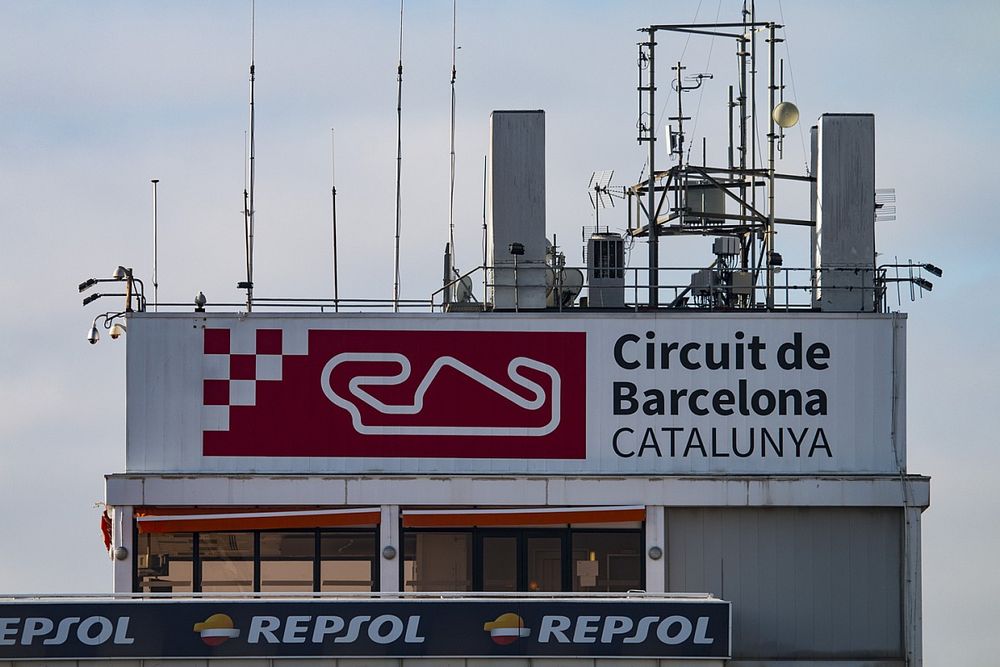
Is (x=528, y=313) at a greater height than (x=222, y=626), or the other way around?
(x=528, y=313)

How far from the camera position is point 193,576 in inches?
1671

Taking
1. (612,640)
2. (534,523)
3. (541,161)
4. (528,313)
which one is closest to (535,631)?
(612,640)

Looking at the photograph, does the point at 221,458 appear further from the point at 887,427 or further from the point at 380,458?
the point at 887,427

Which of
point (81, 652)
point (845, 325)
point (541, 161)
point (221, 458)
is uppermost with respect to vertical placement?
point (541, 161)

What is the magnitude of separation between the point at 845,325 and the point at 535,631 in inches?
371

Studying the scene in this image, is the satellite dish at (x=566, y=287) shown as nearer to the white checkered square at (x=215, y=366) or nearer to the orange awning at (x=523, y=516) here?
the orange awning at (x=523, y=516)

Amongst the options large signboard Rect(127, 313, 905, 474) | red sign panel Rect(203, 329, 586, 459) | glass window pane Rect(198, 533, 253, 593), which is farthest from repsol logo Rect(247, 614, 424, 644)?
red sign panel Rect(203, 329, 586, 459)

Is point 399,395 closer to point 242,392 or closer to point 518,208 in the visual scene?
point 242,392

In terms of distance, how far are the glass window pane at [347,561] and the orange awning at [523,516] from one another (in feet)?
3.24

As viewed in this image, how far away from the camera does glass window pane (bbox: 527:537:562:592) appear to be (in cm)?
4247

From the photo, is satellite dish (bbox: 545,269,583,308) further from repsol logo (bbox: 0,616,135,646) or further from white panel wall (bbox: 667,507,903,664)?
repsol logo (bbox: 0,616,135,646)

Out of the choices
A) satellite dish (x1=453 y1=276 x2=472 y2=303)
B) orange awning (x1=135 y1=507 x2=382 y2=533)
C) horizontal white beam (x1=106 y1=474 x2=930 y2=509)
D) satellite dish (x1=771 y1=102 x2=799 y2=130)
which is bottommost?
orange awning (x1=135 y1=507 x2=382 y2=533)

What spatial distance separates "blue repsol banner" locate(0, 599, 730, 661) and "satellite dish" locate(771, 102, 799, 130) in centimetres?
1446

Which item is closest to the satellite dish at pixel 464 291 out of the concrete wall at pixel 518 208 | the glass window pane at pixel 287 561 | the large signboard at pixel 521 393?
the concrete wall at pixel 518 208
